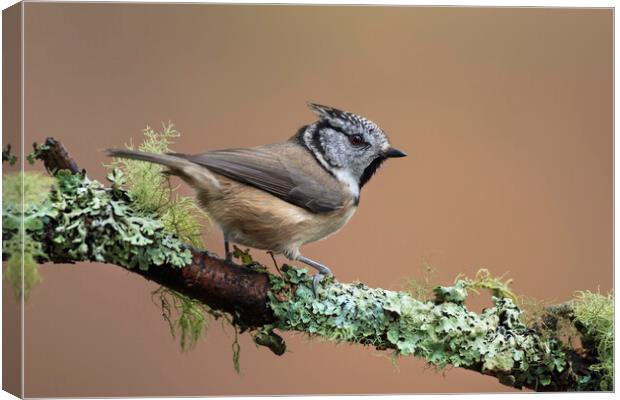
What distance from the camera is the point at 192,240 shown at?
110 inches

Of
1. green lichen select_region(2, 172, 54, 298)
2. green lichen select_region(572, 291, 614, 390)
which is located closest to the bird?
green lichen select_region(2, 172, 54, 298)

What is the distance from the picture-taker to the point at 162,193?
107 inches

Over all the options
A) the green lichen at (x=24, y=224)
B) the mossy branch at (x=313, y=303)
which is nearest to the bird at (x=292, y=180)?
the mossy branch at (x=313, y=303)

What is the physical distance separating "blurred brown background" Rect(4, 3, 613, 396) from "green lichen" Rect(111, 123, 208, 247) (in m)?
0.05

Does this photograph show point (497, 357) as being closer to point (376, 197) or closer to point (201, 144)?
point (376, 197)

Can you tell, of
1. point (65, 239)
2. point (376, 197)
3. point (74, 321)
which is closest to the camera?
point (65, 239)

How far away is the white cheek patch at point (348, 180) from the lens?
291 centimetres

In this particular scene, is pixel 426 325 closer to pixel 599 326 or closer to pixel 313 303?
pixel 313 303

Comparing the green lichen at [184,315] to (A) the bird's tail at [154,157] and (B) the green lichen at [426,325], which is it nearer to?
(B) the green lichen at [426,325]

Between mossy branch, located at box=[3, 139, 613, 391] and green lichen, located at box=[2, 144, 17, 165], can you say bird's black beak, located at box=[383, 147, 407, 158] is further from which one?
green lichen, located at box=[2, 144, 17, 165]

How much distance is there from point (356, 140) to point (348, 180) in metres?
0.13

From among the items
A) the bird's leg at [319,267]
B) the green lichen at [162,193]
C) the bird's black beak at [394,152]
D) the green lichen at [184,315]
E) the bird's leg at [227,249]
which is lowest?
the green lichen at [184,315]

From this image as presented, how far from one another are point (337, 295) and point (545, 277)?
2.41 feet

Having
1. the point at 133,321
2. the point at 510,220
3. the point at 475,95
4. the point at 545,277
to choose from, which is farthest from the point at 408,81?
the point at 133,321
